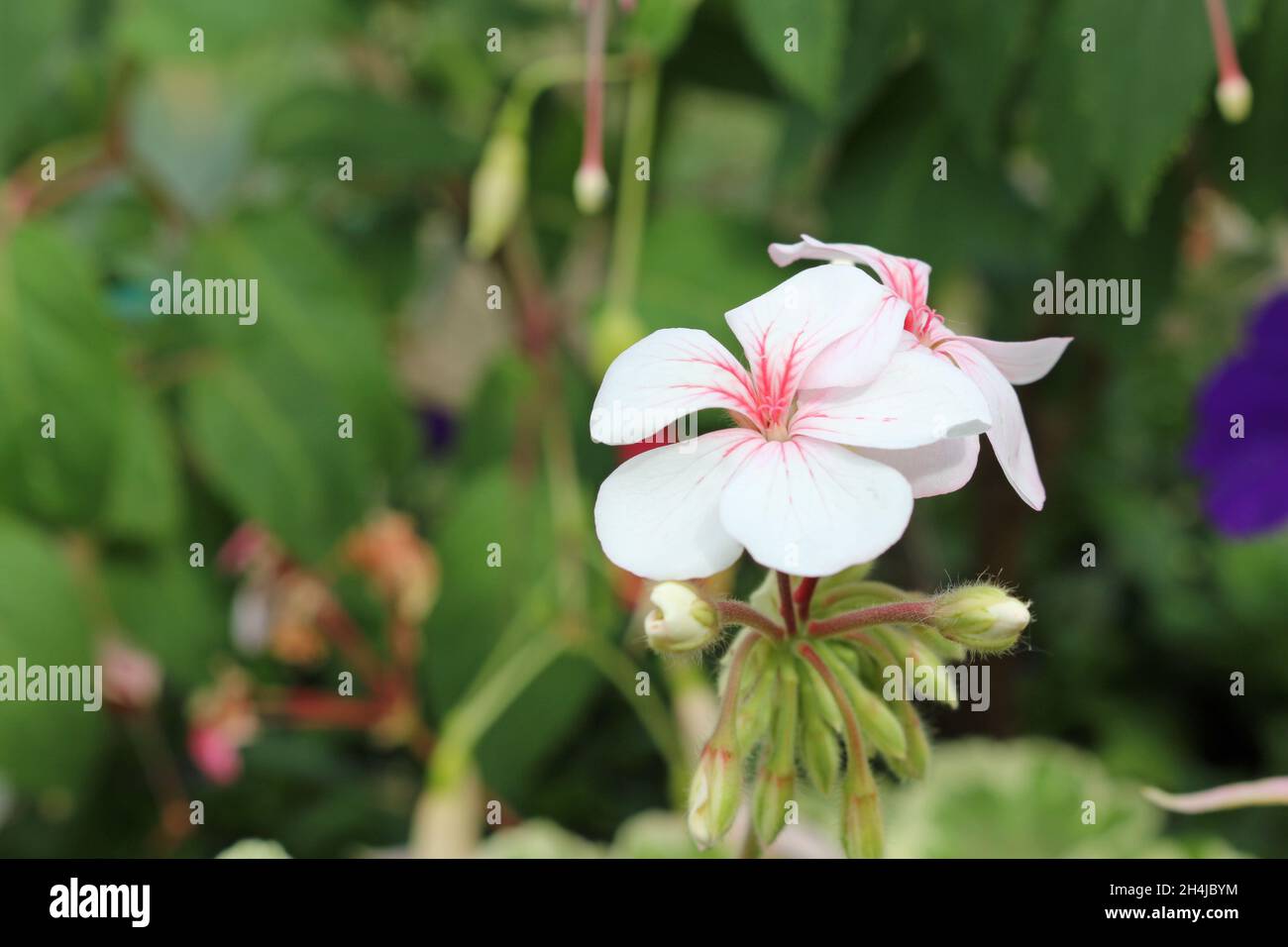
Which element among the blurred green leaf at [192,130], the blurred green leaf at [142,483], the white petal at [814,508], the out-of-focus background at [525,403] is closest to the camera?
the white petal at [814,508]

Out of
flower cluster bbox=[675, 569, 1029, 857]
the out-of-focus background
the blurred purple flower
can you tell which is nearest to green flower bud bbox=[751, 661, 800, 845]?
flower cluster bbox=[675, 569, 1029, 857]

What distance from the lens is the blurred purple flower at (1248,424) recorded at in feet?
1.67

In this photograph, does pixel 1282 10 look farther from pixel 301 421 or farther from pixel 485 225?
pixel 301 421

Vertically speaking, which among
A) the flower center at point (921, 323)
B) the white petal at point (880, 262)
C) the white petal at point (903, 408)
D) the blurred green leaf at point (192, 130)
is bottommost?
the white petal at point (903, 408)

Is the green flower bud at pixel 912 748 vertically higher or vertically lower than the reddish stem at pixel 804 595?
lower

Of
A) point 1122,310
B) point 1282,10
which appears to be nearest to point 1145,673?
point 1122,310

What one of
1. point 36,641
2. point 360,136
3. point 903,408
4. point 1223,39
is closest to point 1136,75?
point 1223,39

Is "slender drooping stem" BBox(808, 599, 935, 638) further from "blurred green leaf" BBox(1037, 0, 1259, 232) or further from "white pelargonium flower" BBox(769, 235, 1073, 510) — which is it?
"blurred green leaf" BBox(1037, 0, 1259, 232)

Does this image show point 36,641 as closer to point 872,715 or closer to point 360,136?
point 360,136

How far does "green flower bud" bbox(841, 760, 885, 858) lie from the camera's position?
193 millimetres

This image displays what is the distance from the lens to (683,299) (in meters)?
0.53

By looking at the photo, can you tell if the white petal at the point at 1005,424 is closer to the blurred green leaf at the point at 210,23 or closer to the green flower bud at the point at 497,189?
the green flower bud at the point at 497,189

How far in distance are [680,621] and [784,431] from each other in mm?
35

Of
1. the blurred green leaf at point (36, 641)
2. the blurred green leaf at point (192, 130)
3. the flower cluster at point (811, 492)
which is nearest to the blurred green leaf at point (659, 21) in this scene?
the flower cluster at point (811, 492)
